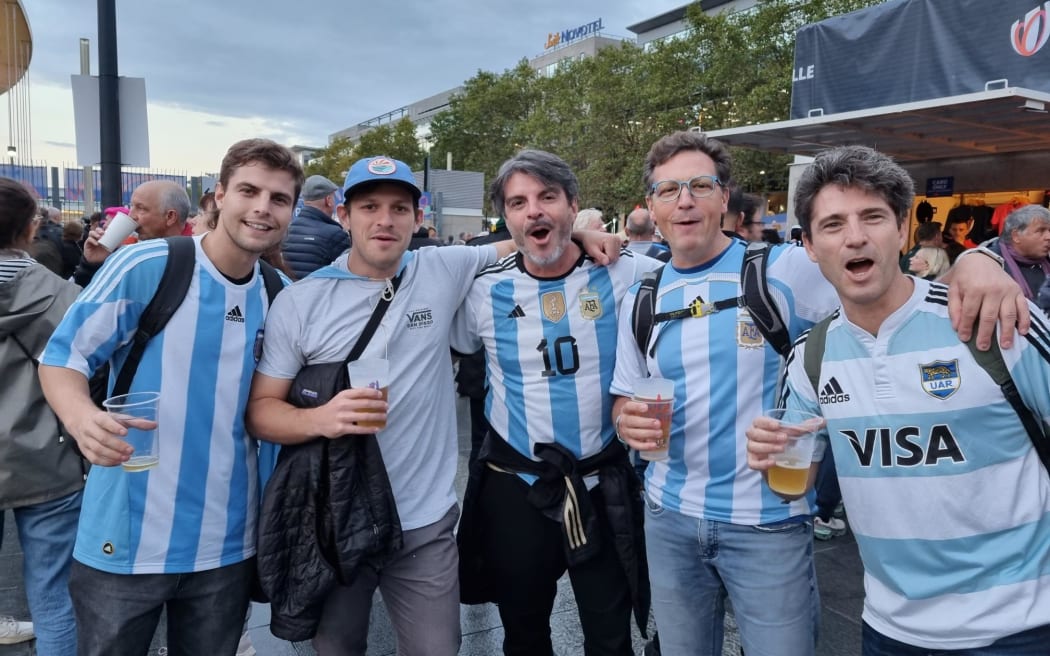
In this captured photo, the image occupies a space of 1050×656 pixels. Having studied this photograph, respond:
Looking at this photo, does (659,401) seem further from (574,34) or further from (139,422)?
(574,34)

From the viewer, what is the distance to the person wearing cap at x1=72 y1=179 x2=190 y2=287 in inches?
171

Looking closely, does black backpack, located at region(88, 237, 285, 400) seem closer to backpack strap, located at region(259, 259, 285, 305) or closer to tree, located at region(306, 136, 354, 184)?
backpack strap, located at region(259, 259, 285, 305)

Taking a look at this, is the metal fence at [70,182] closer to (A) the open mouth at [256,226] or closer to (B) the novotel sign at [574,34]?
(A) the open mouth at [256,226]

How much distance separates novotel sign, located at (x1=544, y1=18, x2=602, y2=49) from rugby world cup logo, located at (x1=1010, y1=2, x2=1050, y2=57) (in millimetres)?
69424

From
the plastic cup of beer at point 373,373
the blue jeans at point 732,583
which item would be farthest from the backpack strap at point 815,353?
the plastic cup of beer at point 373,373

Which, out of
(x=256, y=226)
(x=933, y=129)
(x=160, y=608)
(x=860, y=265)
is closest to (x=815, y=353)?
(x=860, y=265)

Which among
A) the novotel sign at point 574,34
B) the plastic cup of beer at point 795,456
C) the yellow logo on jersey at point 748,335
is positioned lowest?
the plastic cup of beer at point 795,456

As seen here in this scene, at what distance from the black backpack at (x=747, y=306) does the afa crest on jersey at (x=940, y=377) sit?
482mm

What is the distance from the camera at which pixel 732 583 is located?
2.19 m

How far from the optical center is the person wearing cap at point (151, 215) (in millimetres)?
4352

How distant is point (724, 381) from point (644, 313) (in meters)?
0.37


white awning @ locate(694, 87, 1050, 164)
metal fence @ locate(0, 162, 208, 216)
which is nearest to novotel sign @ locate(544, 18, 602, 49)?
metal fence @ locate(0, 162, 208, 216)

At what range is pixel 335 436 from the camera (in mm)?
2195

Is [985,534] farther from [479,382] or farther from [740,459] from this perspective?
[479,382]
